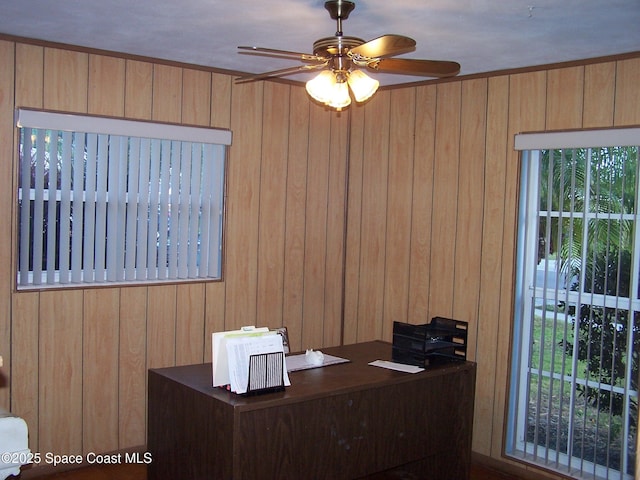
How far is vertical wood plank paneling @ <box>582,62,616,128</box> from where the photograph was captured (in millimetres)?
3645

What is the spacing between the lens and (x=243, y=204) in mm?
4551

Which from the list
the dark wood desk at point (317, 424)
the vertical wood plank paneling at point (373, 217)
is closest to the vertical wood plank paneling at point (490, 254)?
the dark wood desk at point (317, 424)

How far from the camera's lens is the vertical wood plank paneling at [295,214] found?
4777mm

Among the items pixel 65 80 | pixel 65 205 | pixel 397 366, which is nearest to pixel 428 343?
pixel 397 366

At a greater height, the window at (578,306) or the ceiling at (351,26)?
the ceiling at (351,26)

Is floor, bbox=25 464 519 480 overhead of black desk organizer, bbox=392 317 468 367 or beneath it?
beneath

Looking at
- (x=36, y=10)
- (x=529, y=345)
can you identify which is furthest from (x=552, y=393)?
(x=36, y=10)

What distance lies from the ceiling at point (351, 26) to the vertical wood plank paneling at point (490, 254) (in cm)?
32

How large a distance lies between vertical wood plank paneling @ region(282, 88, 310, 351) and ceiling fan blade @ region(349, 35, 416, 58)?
2.23 metres

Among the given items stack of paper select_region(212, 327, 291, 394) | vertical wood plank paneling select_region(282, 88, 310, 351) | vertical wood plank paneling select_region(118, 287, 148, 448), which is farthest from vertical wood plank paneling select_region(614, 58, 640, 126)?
vertical wood plank paneling select_region(118, 287, 148, 448)

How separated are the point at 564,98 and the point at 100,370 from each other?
3179mm

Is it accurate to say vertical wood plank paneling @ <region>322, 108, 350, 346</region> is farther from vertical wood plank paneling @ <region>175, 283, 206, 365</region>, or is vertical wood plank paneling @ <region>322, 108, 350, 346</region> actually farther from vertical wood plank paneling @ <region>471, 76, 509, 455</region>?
vertical wood plank paneling @ <region>471, 76, 509, 455</region>

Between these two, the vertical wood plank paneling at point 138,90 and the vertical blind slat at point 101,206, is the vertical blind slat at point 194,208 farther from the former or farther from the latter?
the vertical blind slat at point 101,206

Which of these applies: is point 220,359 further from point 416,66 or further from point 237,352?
point 416,66
